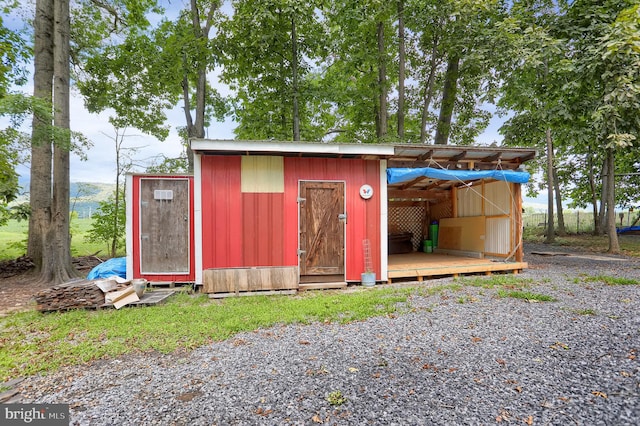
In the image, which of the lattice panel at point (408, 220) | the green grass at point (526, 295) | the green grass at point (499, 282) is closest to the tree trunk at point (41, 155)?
the green grass at point (499, 282)

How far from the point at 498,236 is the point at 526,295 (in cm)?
323

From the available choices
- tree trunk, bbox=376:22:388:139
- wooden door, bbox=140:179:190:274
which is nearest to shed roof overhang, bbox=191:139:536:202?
wooden door, bbox=140:179:190:274

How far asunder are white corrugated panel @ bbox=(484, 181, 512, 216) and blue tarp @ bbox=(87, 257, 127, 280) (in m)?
8.07

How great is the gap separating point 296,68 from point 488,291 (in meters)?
8.75

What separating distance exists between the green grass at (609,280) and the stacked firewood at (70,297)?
7989mm

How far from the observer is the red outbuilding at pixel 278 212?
5441mm

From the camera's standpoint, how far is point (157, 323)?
12.5 feet

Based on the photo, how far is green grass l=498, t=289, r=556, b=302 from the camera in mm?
A: 4215

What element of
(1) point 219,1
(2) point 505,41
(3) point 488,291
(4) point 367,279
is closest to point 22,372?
(4) point 367,279

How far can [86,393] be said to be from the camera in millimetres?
2314

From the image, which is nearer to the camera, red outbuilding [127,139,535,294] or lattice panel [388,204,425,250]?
red outbuilding [127,139,535,294]

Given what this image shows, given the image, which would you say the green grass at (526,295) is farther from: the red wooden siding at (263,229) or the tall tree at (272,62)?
the tall tree at (272,62)

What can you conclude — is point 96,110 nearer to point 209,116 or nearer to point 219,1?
point 209,116

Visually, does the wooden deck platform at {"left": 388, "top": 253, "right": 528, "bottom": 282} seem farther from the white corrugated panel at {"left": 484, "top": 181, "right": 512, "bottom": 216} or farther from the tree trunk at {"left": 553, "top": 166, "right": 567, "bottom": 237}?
the tree trunk at {"left": 553, "top": 166, "right": 567, "bottom": 237}
